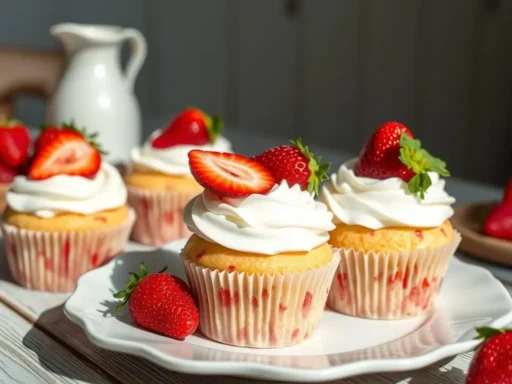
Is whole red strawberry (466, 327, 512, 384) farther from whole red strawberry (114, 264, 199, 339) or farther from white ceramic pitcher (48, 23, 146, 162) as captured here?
white ceramic pitcher (48, 23, 146, 162)

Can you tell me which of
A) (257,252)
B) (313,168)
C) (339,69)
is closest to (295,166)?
(313,168)

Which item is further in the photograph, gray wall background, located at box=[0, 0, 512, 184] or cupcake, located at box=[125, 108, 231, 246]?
gray wall background, located at box=[0, 0, 512, 184]

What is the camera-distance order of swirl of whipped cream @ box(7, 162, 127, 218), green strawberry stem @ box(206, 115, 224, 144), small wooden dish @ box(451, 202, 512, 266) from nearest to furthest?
swirl of whipped cream @ box(7, 162, 127, 218), small wooden dish @ box(451, 202, 512, 266), green strawberry stem @ box(206, 115, 224, 144)

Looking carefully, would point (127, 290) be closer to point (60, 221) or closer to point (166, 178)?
point (60, 221)

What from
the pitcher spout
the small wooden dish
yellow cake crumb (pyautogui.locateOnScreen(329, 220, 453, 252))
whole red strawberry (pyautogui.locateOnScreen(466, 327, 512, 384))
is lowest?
the small wooden dish

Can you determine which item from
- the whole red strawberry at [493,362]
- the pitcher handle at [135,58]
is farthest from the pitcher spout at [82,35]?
the whole red strawberry at [493,362]

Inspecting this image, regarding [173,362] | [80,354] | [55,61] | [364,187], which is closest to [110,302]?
[80,354]

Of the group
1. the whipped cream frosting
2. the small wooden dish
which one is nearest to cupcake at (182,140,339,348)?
the whipped cream frosting
